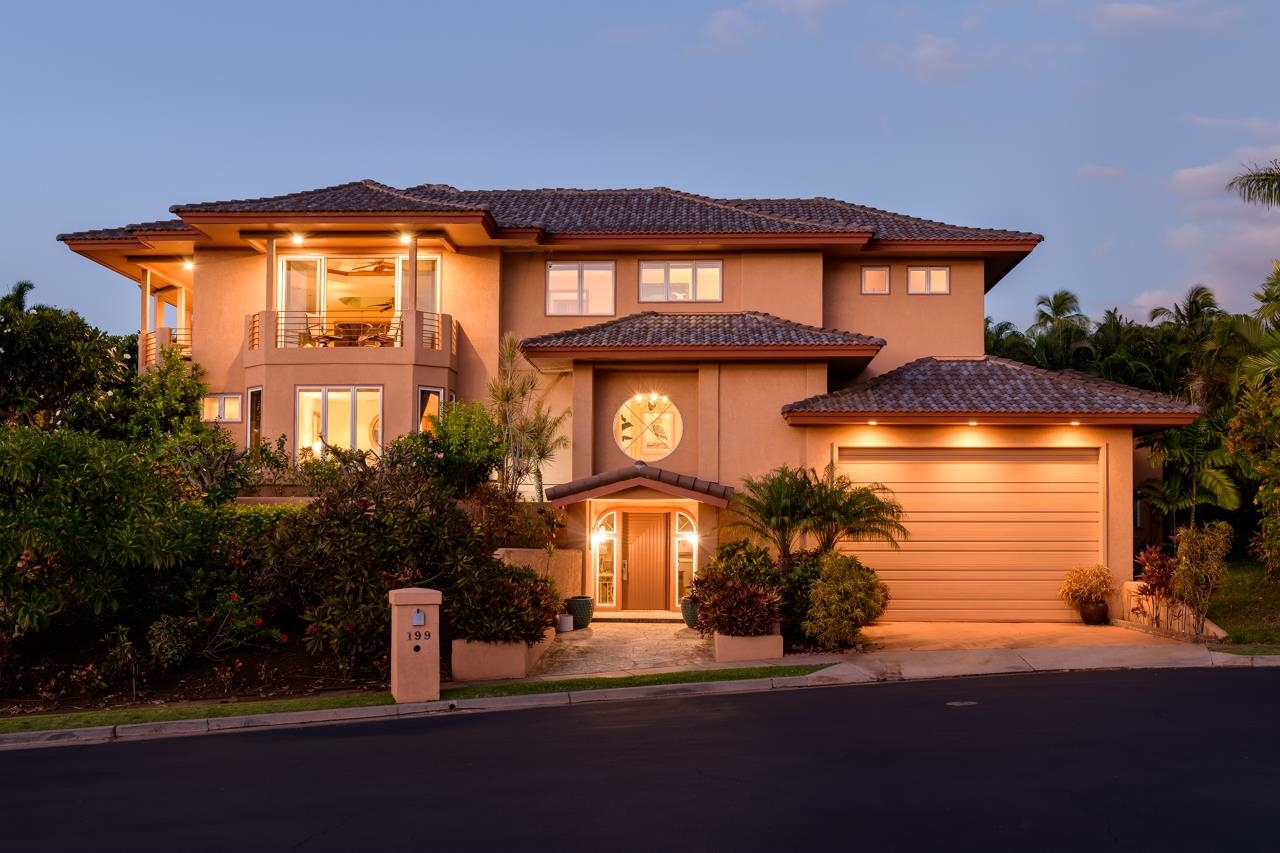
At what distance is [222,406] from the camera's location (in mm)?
29156

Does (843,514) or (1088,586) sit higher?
(843,514)

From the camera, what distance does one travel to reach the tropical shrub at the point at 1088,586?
23.8 metres

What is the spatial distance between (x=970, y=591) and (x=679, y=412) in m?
7.05

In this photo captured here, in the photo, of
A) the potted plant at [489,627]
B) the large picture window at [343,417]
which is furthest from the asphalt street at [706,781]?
the large picture window at [343,417]

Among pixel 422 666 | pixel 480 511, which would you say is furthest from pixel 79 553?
pixel 480 511

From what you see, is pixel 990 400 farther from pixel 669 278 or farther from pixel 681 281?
pixel 669 278

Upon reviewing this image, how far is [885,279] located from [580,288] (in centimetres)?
736

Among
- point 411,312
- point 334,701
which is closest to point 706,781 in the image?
point 334,701

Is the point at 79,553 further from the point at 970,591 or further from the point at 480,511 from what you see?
the point at 970,591

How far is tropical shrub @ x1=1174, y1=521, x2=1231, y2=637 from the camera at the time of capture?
66.9 ft

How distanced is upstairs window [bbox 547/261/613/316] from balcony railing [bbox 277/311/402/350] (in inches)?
147

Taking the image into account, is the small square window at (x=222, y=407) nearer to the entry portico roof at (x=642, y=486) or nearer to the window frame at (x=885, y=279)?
the entry portico roof at (x=642, y=486)

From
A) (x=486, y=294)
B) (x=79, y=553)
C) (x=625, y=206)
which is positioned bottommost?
(x=79, y=553)

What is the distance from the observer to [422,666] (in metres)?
16.4
